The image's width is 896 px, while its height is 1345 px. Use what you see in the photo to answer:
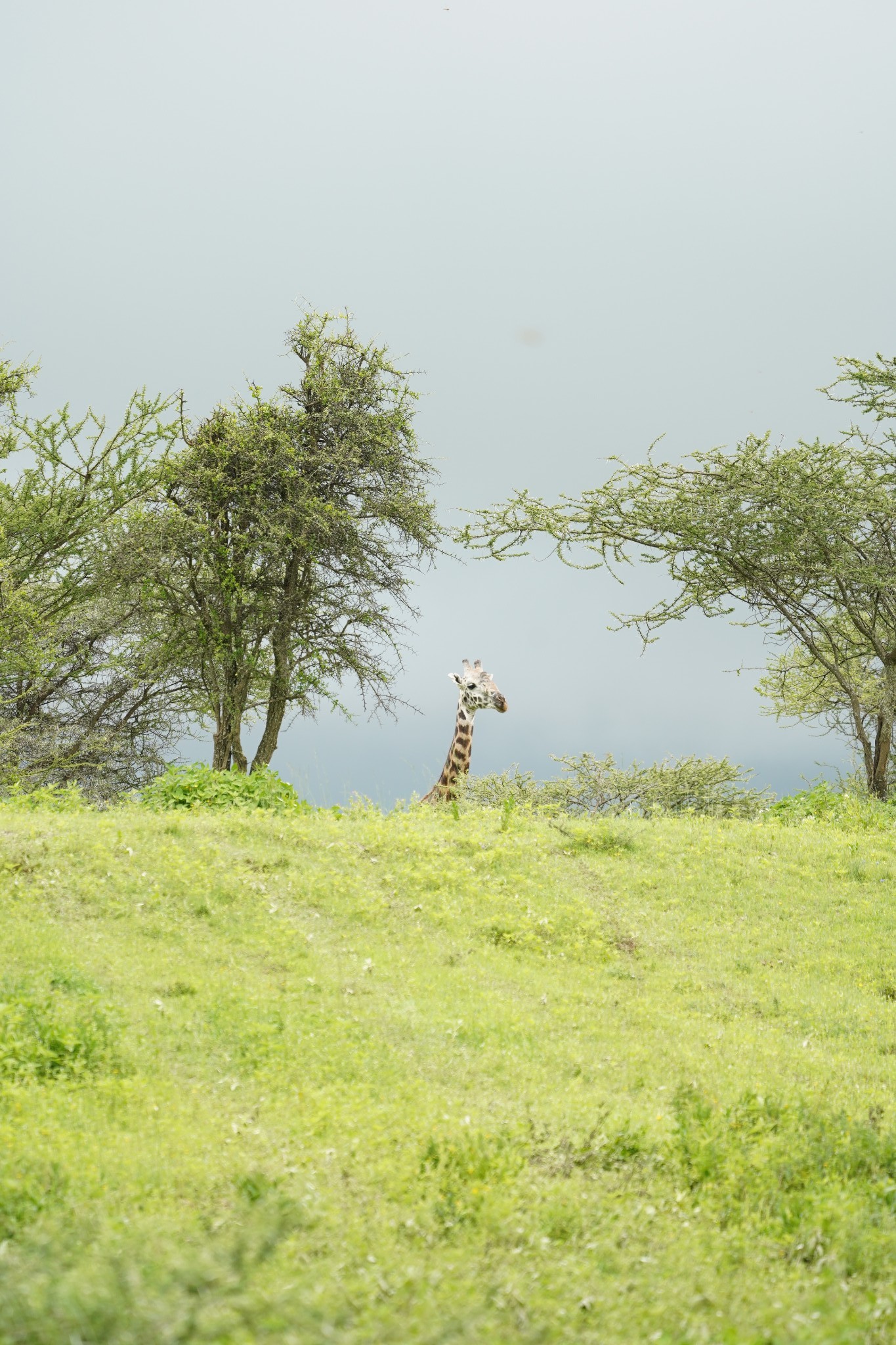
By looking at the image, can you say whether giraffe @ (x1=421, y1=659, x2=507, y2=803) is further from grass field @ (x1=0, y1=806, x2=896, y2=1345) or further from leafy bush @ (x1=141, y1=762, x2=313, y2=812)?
grass field @ (x1=0, y1=806, x2=896, y2=1345)

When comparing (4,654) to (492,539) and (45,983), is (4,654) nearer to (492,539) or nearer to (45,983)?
(492,539)

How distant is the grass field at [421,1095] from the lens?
4.59m

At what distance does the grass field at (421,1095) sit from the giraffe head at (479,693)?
20.9 feet

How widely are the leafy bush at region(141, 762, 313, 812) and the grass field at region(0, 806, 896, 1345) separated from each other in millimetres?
1486

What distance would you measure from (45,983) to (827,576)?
18984 mm

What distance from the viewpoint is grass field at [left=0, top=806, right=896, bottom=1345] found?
459 cm

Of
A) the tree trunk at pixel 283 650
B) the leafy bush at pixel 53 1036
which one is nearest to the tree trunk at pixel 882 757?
the tree trunk at pixel 283 650

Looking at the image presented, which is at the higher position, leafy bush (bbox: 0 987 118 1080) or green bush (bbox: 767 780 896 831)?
green bush (bbox: 767 780 896 831)

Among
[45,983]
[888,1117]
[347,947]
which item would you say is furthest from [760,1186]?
[45,983]

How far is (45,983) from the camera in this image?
8055 mm

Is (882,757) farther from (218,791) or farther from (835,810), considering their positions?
(218,791)

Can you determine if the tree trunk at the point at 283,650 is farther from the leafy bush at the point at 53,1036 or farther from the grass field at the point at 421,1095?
the leafy bush at the point at 53,1036

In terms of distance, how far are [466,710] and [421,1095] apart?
12731 millimetres

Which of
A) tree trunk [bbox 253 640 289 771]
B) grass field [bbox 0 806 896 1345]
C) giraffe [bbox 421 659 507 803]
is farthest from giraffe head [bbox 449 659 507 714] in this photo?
grass field [bbox 0 806 896 1345]
